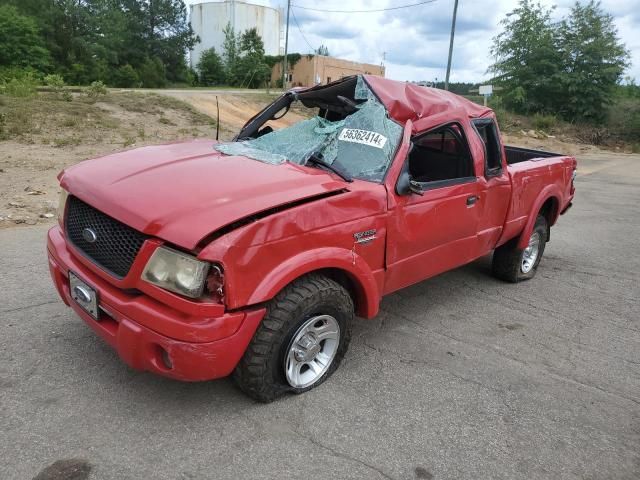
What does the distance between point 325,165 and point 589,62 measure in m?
29.9

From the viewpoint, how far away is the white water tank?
68.7m

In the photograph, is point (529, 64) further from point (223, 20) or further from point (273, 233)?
point (223, 20)

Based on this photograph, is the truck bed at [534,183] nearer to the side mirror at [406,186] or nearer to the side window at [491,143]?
the side window at [491,143]

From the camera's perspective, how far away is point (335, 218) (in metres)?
2.89

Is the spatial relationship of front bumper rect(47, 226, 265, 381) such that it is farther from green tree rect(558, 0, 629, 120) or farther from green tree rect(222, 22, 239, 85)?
green tree rect(222, 22, 239, 85)

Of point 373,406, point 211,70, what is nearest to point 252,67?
point 211,70

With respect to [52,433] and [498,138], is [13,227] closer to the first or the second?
[52,433]

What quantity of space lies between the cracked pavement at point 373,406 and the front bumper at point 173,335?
1.33 feet

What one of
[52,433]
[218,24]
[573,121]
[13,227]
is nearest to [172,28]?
[218,24]

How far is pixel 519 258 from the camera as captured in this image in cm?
514

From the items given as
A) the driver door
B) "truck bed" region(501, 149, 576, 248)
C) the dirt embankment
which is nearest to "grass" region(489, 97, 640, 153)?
the dirt embankment

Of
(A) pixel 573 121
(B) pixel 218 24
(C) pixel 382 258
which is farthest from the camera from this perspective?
(B) pixel 218 24

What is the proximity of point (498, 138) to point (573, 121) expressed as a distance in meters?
28.1

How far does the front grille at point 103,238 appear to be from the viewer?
2.62m
